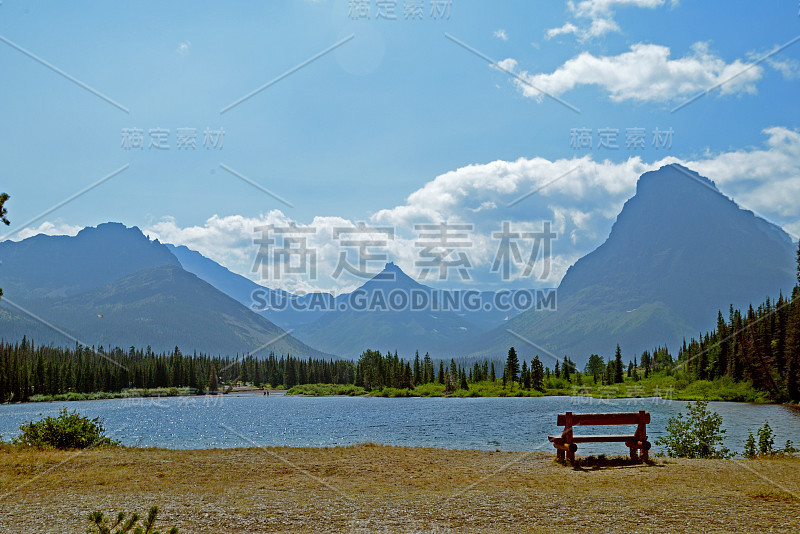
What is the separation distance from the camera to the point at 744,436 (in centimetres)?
3584

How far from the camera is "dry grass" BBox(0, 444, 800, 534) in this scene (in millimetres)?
11305

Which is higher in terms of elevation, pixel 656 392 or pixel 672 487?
pixel 672 487

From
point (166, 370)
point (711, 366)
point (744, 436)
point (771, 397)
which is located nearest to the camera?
point (744, 436)

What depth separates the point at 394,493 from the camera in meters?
14.6

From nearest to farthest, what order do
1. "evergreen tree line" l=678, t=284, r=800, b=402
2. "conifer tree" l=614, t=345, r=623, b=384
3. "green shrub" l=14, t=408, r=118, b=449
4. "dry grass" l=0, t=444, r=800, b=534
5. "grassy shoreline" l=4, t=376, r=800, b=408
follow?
"dry grass" l=0, t=444, r=800, b=534, "green shrub" l=14, t=408, r=118, b=449, "evergreen tree line" l=678, t=284, r=800, b=402, "grassy shoreline" l=4, t=376, r=800, b=408, "conifer tree" l=614, t=345, r=623, b=384

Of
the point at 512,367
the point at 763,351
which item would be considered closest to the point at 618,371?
the point at 512,367

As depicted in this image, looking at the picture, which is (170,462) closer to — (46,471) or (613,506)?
(46,471)

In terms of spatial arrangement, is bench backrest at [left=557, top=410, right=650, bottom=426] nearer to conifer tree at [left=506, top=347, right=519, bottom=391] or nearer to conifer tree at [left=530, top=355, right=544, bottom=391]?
conifer tree at [left=530, top=355, right=544, bottom=391]

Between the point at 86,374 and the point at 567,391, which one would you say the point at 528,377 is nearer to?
the point at 567,391

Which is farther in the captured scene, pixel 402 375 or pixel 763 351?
pixel 402 375

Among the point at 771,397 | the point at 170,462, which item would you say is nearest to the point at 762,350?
the point at 771,397

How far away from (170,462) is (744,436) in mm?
33803

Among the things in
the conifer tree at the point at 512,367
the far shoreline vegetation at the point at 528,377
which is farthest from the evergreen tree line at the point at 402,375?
the conifer tree at the point at 512,367

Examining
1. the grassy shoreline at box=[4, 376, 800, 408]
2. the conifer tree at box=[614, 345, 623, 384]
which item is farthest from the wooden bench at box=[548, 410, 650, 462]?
the conifer tree at box=[614, 345, 623, 384]
